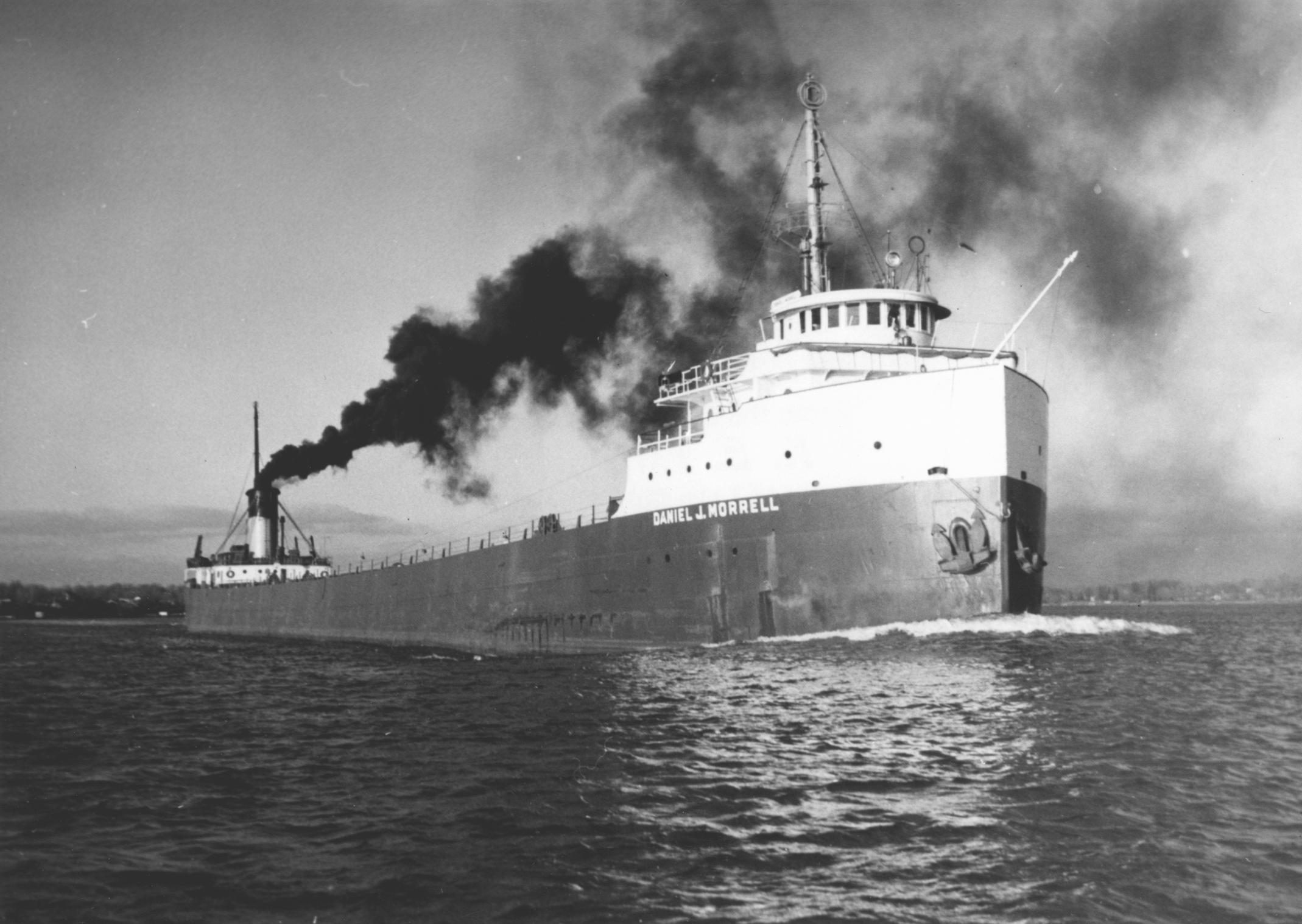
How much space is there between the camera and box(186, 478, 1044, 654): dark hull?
20359 mm

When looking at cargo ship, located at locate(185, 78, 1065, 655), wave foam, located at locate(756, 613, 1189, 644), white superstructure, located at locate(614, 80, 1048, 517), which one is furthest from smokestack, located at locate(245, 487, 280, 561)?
wave foam, located at locate(756, 613, 1189, 644)

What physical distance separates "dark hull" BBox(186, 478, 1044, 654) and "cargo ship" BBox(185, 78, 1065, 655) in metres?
0.05

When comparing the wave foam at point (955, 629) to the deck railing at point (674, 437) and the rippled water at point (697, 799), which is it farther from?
the deck railing at point (674, 437)

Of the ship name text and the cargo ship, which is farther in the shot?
the ship name text

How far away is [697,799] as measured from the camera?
29.8ft

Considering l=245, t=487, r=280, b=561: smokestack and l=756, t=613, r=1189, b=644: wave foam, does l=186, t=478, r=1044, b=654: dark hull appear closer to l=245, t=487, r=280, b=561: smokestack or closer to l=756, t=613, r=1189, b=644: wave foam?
l=756, t=613, r=1189, b=644: wave foam

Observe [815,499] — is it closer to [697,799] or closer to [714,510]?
[714,510]

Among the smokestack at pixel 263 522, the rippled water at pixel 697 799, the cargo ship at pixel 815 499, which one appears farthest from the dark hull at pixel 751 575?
the smokestack at pixel 263 522

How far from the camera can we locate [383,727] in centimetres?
1418

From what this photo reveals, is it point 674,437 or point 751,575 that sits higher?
point 674,437

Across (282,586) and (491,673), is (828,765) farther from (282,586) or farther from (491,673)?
(282,586)

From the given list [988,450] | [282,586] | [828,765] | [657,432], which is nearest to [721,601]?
[657,432]

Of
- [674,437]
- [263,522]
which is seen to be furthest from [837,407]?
[263,522]

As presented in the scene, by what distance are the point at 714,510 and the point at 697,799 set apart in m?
14.8
